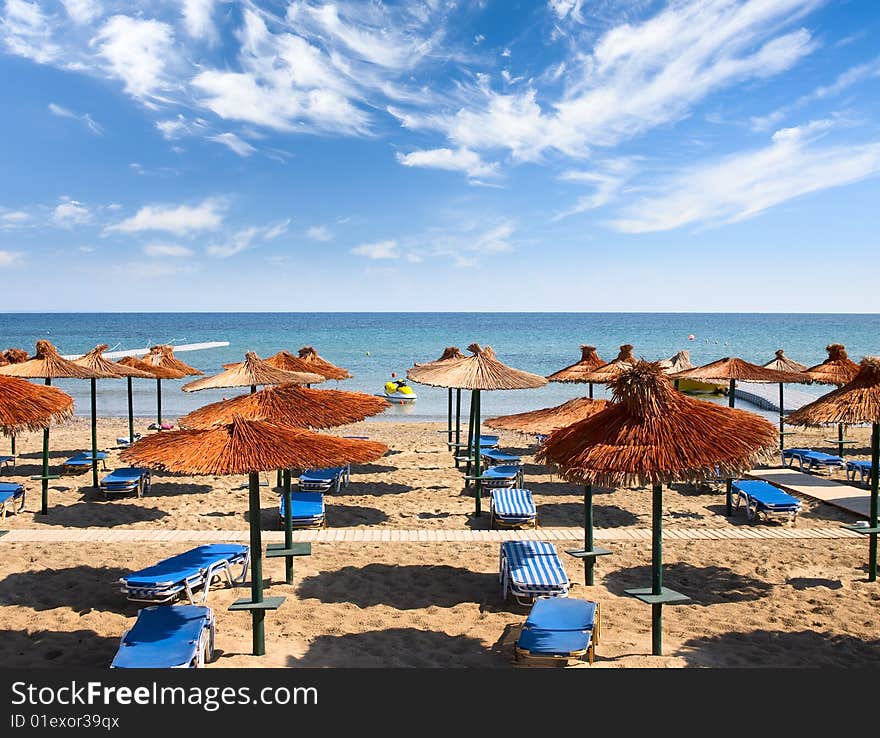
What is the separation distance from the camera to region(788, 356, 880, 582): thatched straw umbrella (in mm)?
8164

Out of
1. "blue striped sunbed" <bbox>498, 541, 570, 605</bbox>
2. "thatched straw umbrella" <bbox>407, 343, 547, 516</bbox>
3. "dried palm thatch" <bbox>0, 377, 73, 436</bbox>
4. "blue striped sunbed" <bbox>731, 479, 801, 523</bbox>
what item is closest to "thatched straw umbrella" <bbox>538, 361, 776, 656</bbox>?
"blue striped sunbed" <bbox>498, 541, 570, 605</bbox>

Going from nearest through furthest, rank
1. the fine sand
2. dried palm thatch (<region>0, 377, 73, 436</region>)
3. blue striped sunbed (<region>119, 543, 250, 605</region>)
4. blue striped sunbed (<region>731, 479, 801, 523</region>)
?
the fine sand < blue striped sunbed (<region>119, 543, 250, 605</region>) < dried palm thatch (<region>0, 377, 73, 436</region>) < blue striped sunbed (<region>731, 479, 801, 523</region>)

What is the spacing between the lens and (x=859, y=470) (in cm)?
1432

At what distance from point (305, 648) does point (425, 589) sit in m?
2.06

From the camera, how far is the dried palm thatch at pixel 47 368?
12.3 m

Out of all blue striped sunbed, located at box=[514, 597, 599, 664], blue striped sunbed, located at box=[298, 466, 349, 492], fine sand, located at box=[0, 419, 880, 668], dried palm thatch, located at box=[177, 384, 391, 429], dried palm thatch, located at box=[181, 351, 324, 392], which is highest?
dried palm thatch, located at box=[181, 351, 324, 392]

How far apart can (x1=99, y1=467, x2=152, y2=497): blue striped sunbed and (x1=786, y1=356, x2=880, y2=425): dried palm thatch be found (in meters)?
11.6

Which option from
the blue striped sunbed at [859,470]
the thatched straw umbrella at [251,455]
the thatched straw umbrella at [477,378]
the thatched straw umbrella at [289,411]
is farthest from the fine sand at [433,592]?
the blue striped sunbed at [859,470]

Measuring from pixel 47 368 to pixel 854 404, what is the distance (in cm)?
1351

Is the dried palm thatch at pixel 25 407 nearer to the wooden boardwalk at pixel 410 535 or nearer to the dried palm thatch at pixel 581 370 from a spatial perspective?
the wooden boardwalk at pixel 410 535

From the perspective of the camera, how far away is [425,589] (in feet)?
27.7

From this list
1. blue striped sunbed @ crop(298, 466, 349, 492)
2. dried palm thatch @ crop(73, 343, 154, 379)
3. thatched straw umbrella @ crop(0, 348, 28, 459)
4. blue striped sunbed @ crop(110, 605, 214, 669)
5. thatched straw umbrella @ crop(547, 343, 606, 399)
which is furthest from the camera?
thatched straw umbrella @ crop(0, 348, 28, 459)

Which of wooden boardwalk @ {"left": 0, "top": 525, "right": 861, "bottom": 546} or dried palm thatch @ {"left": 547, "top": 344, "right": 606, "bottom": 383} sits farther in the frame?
dried palm thatch @ {"left": 547, "top": 344, "right": 606, "bottom": 383}

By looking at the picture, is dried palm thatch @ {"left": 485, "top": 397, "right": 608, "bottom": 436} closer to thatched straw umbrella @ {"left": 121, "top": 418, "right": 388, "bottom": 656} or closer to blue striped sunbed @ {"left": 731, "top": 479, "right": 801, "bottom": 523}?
thatched straw umbrella @ {"left": 121, "top": 418, "right": 388, "bottom": 656}
